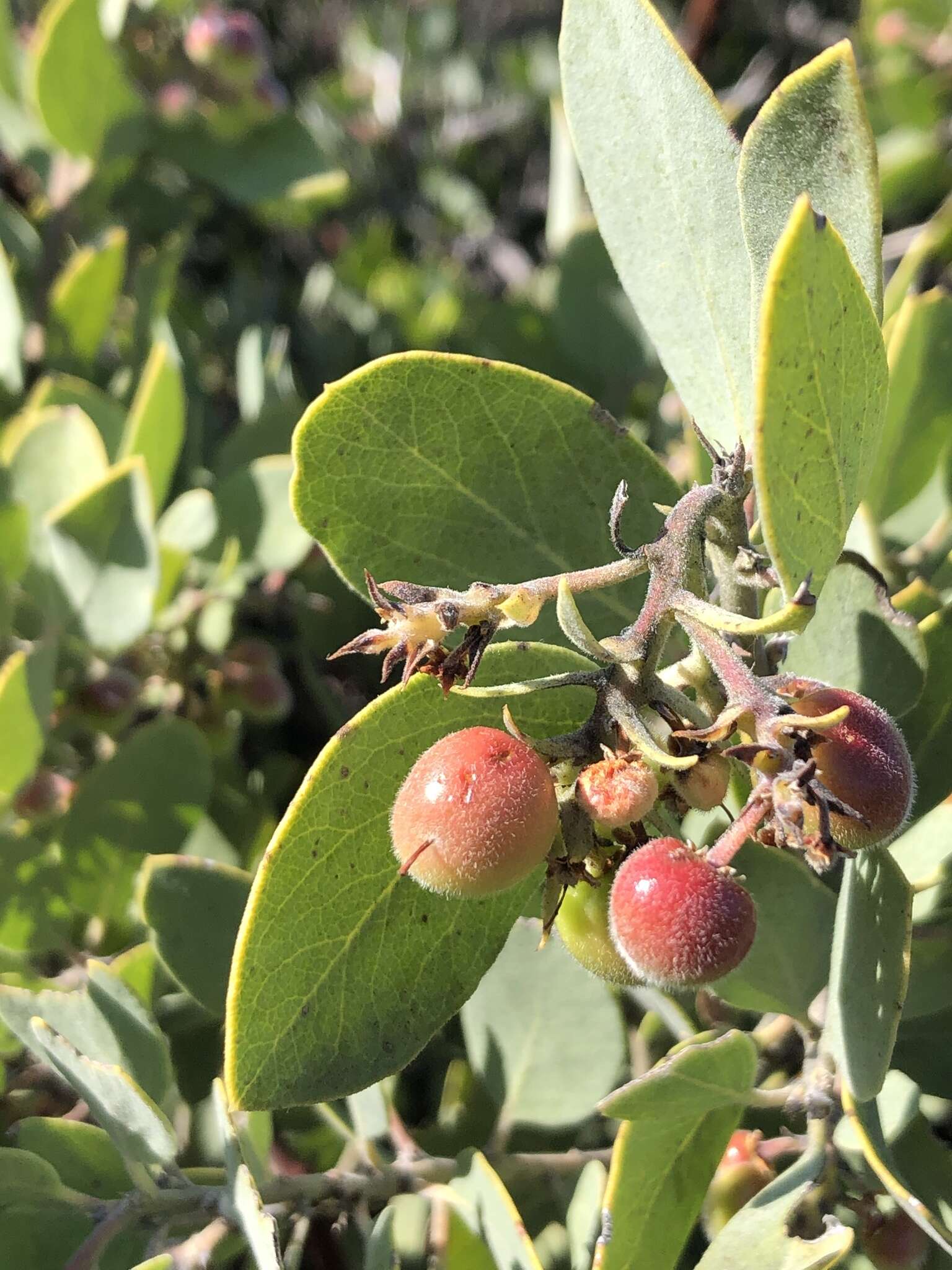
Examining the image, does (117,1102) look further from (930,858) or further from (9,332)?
(9,332)

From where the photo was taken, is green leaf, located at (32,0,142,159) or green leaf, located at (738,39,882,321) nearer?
green leaf, located at (738,39,882,321)

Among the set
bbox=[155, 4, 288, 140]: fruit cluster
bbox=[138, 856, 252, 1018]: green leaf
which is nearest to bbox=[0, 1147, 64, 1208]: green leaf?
bbox=[138, 856, 252, 1018]: green leaf

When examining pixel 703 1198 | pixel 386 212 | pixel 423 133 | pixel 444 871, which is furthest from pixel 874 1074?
pixel 423 133

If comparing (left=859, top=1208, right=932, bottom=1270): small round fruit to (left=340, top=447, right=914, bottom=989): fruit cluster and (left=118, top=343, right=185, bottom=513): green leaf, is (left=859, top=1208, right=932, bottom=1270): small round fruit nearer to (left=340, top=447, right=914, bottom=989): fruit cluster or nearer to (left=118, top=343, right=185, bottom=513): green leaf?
(left=340, top=447, right=914, bottom=989): fruit cluster

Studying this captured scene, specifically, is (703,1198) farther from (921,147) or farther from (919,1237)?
(921,147)

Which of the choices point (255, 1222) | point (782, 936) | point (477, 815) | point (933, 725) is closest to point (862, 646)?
point (933, 725)

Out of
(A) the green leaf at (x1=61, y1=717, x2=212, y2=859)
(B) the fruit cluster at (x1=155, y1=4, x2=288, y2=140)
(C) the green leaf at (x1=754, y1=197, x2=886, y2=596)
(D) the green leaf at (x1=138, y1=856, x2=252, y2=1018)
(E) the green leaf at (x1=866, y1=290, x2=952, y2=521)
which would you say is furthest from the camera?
(B) the fruit cluster at (x1=155, y1=4, x2=288, y2=140)
